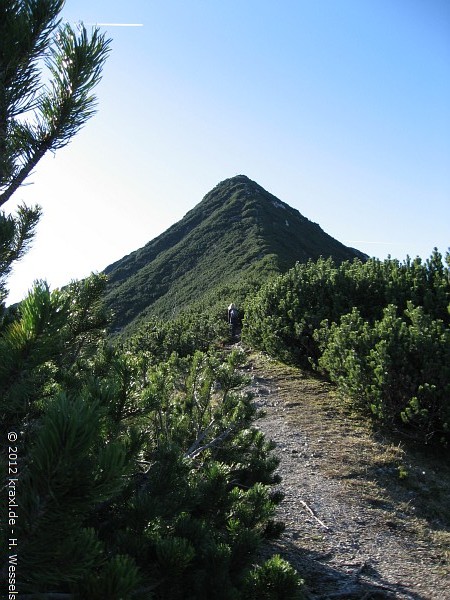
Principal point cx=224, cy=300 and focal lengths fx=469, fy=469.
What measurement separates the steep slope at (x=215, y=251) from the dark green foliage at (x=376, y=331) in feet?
61.6

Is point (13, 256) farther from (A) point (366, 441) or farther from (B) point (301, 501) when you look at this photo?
(A) point (366, 441)

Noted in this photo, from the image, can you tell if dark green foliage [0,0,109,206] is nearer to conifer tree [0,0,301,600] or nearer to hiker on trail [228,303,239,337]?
conifer tree [0,0,301,600]

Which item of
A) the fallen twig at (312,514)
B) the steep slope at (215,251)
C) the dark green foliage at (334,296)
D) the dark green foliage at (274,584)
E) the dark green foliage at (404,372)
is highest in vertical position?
the steep slope at (215,251)

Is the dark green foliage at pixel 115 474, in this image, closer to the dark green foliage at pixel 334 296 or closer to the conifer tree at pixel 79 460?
the conifer tree at pixel 79 460

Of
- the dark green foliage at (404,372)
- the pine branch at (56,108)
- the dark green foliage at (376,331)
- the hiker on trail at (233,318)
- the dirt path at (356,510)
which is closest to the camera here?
the pine branch at (56,108)

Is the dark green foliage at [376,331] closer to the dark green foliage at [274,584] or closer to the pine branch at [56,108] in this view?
the dark green foliage at [274,584]

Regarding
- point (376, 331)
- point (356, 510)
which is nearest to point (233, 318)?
point (376, 331)

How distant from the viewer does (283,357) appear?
10305 mm

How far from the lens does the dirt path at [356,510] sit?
11.7ft

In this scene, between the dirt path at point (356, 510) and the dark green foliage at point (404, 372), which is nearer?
the dirt path at point (356, 510)

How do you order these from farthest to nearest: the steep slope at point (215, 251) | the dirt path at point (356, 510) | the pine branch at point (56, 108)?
the steep slope at point (215, 251), the dirt path at point (356, 510), the pine branch at point (56, 108)

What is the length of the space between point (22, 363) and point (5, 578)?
0.56 metres

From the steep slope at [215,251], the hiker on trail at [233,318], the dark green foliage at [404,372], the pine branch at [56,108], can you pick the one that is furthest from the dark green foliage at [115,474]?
the steep slope at [215,251]

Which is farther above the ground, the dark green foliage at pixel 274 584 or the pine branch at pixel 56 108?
the pine branch at pixel 56 108
